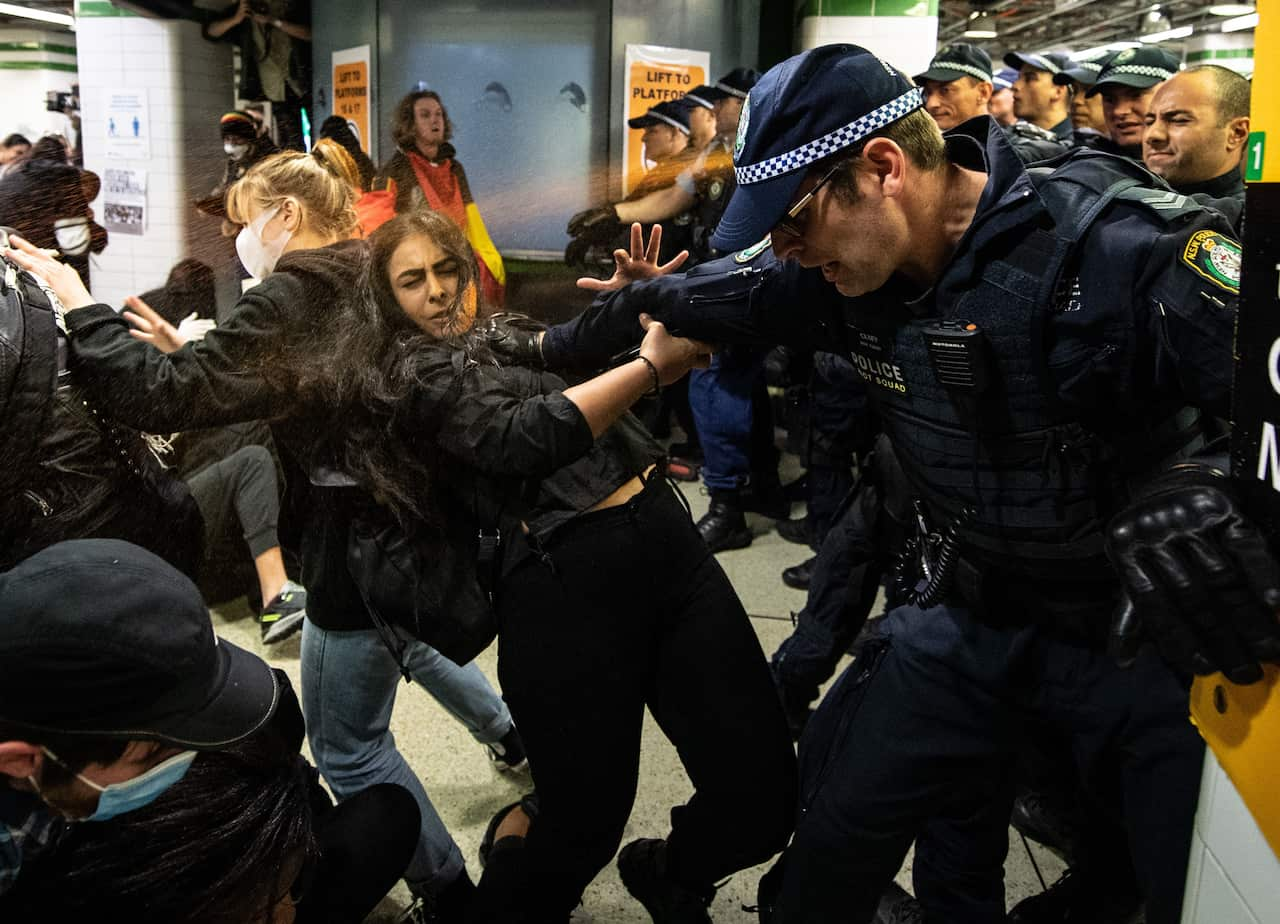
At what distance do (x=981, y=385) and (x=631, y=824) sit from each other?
1270 mm

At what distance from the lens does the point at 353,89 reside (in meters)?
1.42

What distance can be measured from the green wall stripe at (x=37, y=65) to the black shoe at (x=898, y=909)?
5.63 ft

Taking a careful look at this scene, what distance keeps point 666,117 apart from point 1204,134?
→ 1.40m

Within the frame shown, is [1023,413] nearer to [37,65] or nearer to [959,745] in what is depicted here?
[959,745]

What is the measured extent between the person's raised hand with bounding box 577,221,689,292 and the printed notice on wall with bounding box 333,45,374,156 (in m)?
0.42

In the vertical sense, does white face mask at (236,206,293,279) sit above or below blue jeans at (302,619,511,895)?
above

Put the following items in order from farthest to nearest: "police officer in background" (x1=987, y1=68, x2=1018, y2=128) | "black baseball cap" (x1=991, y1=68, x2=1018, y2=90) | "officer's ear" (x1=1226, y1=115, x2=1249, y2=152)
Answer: "black baseball cap" (x1=991, y1=68, x2=1018, y2=90) → "police officer in background" (x1=987, y1=68, x2=1018, y2=128) → "officer's ear" (x1=1226, y1=115, x2=1249, y2=152)

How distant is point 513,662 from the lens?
150 cm

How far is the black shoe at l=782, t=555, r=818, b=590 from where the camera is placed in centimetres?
327

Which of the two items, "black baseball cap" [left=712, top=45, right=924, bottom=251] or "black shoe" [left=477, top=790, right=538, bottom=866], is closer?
"black baseball cap" [left=712, top=45, right=924, bottom=251]

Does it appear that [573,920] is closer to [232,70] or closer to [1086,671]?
[1086,671]

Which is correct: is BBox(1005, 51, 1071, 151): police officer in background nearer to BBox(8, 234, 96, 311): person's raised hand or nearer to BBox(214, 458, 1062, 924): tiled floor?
BBox(214, 458, 1062, 924): tiled floor

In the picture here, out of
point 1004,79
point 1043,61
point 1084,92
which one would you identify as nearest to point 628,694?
point 1084,92

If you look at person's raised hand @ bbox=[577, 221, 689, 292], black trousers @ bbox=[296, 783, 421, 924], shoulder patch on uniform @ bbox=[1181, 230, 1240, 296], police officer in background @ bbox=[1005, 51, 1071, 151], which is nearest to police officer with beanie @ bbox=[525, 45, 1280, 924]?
shoulder patch on uniform @ bbox=[1181, 230, 1240, 296]
